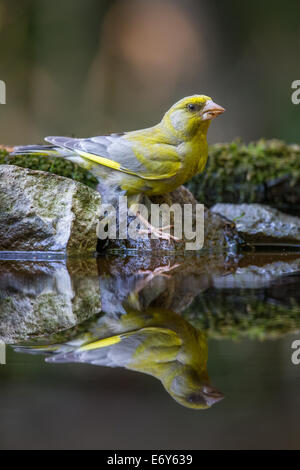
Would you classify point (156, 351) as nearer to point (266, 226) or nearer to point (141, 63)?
point (266, 226)

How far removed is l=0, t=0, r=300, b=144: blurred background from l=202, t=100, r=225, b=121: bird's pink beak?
489 cm

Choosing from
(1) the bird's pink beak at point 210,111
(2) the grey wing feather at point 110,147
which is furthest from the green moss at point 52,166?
(1) the bird's pink beak at point 210,111

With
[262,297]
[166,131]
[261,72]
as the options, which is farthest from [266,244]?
[261,72]

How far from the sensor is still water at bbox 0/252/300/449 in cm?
97

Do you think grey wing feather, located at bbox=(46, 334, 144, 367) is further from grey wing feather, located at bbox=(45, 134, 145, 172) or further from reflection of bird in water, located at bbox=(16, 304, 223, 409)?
grey wing feather, located at bbox=(45, 134, 145, 172)

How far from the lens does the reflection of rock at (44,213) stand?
3.30 meters

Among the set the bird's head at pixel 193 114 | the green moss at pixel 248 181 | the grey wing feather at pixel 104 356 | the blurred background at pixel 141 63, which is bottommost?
the grey wing feather at pixel 104 356

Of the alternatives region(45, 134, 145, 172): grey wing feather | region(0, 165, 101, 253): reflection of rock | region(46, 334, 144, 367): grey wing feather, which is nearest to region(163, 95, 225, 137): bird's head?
region(45, 134, 145, 172): grey wing feather

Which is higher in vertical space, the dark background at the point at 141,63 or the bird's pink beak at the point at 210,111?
the dark background at the point at 141,63

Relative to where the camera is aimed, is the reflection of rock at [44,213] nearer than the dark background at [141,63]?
Yes

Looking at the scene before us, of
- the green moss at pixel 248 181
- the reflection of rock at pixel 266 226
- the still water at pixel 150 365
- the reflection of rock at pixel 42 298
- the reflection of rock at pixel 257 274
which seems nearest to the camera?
the still water at pixel 150 365

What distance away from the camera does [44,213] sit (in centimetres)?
335

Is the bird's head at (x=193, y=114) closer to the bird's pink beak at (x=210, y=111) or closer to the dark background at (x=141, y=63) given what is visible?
the bird's pink beak at (x=210, y=111)
